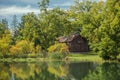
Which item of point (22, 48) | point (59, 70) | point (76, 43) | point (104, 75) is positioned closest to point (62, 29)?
point (76, 43)

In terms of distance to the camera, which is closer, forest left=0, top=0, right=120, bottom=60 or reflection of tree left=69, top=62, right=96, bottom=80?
reflection of tree left=69, top=62, right=96, bottom=80

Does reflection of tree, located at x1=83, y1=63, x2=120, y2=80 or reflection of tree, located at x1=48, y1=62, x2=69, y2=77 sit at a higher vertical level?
reflection of tree, located at x1=83, y1=63, x2=120, y2=80

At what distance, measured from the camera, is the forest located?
63478mm

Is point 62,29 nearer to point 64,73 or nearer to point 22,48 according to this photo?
point 22,48

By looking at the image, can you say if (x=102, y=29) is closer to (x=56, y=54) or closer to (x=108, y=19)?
(x=108, y=19)

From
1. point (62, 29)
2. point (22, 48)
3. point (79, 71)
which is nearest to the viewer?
point (79, 71)

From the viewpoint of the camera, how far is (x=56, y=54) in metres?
75.8

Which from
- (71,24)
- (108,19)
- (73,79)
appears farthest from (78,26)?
(73,79)

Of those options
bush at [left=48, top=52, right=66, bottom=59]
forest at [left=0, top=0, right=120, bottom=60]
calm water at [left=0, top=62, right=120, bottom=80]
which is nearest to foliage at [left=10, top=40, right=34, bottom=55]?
forest at [left=0, top=0, right=120, bottom=60]

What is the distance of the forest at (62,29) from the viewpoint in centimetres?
6348

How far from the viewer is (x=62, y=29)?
95.7m

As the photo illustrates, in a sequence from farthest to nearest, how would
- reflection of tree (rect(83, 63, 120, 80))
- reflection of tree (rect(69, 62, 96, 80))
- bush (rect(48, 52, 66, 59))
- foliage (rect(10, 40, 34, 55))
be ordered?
1. foliage (rect(10, 40, 34, 55))
2. bush (rect(48, 52, 66, 59))
3. reflection of tree (rect(69, 62, 96, 80))
4. reflection of tree (rect(83, 63, 120, 80))

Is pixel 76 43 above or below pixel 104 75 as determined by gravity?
below

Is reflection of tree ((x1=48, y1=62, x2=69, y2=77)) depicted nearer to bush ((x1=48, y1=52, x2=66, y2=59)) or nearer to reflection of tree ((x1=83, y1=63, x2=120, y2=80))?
reflection of tree ((x1=83, y1=63, x2=120, y2=80))
